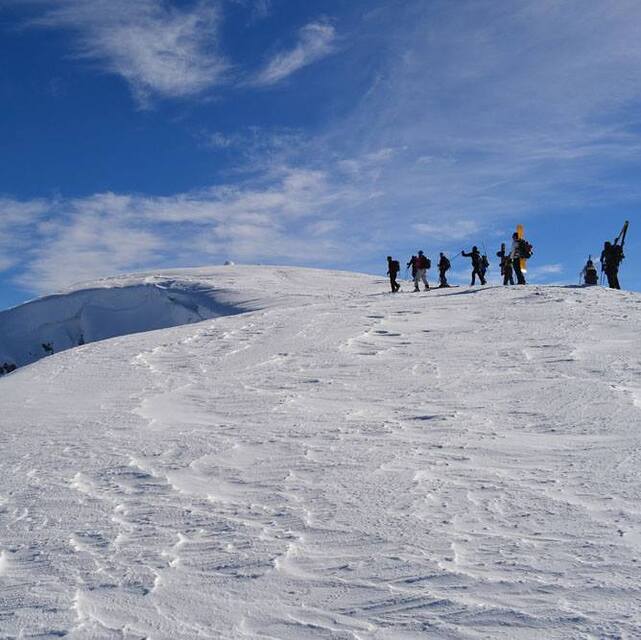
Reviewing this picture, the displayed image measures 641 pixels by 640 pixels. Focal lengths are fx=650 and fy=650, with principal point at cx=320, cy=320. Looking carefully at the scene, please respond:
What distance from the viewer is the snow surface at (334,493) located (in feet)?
11.2

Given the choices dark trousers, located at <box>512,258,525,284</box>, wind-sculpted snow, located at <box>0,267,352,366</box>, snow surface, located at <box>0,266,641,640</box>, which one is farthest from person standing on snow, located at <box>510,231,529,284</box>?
wind-sculpted snow, located at <box>0,267,352,366</box>

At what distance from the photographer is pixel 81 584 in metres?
3.82

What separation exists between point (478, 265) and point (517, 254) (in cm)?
303

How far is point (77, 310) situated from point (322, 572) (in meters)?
36.2

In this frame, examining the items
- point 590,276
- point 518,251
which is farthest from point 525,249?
point 590,276

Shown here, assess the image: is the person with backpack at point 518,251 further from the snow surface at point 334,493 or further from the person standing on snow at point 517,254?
the snow surface at point 334,493

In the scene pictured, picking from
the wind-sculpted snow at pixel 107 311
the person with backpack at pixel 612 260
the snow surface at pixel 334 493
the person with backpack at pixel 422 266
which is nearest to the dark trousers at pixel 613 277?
the person with backpack at pixel 612 260

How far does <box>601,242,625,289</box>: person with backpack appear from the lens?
61.2ft

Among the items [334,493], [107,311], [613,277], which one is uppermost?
[107,311]

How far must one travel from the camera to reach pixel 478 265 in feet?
71.1

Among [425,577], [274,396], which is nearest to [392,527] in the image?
[425,577]

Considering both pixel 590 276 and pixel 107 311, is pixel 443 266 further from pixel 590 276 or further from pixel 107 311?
pixel 107 311

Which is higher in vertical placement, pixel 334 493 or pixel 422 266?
pixel 422 266

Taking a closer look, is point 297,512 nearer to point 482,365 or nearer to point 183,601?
A: point 183,601
